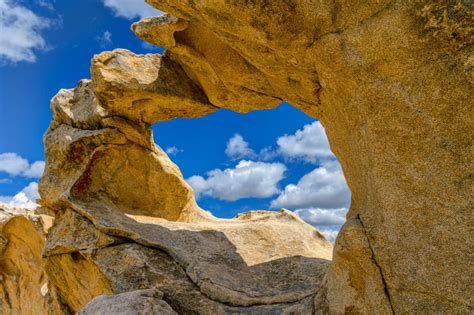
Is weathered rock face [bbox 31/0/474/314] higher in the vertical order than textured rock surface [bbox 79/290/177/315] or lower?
higher

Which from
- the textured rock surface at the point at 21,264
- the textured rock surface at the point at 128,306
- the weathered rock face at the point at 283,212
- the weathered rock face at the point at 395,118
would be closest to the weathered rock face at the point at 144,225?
the weathered rock face at the point at 283,212

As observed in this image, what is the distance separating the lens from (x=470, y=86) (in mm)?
3744

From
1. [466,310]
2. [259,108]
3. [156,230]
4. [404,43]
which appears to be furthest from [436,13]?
[156,230]

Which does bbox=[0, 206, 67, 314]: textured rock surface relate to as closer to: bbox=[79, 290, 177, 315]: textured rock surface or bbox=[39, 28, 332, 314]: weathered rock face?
bbox=[39, 28, 332, 314]: weathered rock face

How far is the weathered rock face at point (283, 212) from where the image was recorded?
153 inches

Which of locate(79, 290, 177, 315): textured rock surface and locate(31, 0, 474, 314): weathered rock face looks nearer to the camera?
locate(31, 0, 474, 314): weathered rock face

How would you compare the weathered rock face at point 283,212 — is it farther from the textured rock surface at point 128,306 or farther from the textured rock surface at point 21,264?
the textured rock surface at point 21,264

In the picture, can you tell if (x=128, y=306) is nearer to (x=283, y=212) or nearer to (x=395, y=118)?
(x=395, y=118)

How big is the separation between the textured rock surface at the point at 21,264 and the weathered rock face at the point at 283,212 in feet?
9.88

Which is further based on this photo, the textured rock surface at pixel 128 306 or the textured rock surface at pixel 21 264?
the textured rock surface at pixel 21 264

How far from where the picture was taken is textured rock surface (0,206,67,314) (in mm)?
10573

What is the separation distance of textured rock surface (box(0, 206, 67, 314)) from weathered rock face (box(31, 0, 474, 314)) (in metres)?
3.01

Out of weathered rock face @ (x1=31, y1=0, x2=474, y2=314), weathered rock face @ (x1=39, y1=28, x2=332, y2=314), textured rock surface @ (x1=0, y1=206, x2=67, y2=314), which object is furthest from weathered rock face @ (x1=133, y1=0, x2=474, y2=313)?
textured rock surface @ (x1=0, y1=206, x2=67, y2=314)

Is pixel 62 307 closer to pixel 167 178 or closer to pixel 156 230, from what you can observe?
pixel 156 230
